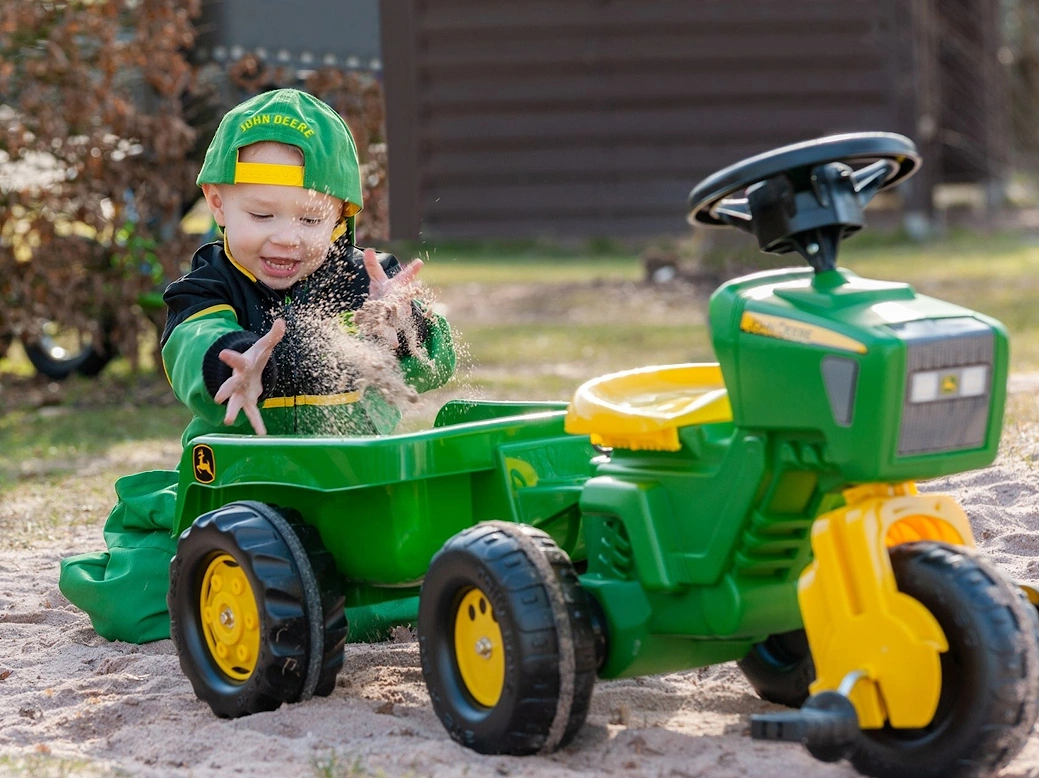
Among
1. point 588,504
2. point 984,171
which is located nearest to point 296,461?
point 588,504

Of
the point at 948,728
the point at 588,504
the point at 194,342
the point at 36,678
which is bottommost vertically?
the point at 36,678

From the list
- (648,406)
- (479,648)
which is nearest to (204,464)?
(479,648)

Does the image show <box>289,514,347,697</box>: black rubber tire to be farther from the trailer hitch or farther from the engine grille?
the engine grille

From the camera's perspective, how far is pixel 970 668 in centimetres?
209

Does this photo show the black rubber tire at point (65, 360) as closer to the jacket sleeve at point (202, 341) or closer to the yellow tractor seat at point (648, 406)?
the jacket sleeve at point (202, 341)

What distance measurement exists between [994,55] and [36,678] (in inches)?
572

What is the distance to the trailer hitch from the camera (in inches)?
81.0

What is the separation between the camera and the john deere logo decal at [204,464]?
2914mm

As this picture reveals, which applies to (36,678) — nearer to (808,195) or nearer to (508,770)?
(508,770)

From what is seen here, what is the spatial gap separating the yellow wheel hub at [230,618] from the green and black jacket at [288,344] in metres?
0.33

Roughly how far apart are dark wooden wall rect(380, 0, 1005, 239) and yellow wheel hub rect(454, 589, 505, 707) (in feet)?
37.2

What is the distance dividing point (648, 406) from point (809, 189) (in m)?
0.49

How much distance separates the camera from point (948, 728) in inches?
83.6

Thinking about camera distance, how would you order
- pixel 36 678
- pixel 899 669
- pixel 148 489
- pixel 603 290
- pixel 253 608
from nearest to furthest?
pixel 899 669 → pixel 253 608 → pixel 36 678 → pixel 148 489 → pixel 603 290
